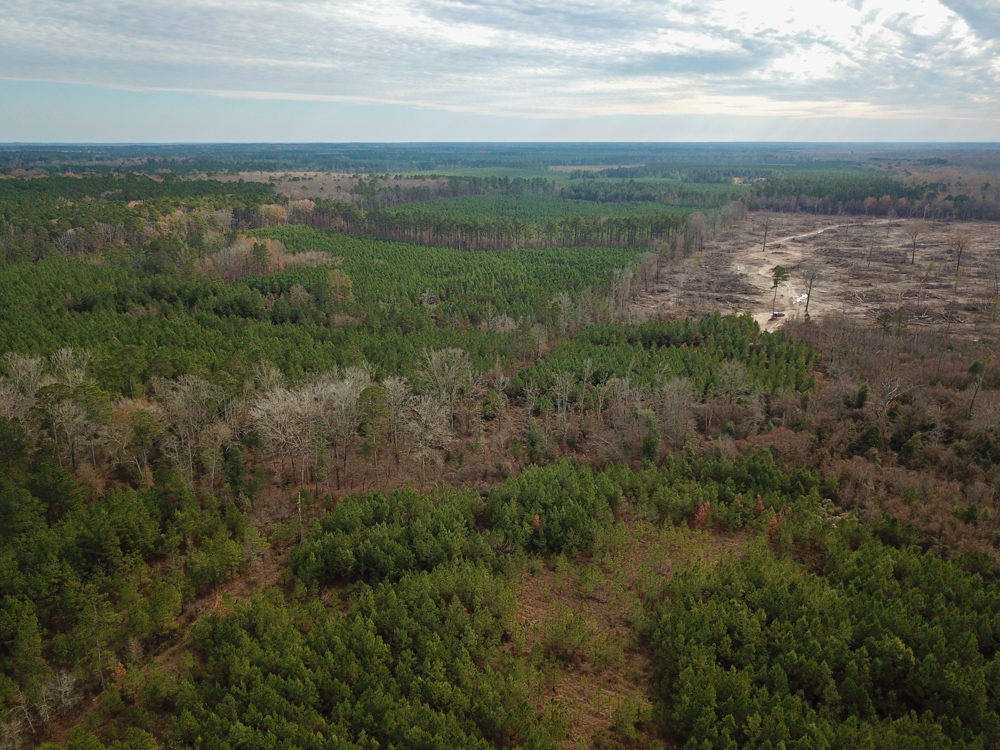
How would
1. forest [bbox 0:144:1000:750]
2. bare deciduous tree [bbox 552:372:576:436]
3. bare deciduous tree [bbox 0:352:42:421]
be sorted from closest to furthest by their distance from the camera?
forest [bbox 0:144:1000:750] → bare deciduous tree [bbox 0:352:42:421] → bare deciduous tree [bbox 552:372:576:436]

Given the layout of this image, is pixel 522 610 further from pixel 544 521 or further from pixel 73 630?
pixel 73 630

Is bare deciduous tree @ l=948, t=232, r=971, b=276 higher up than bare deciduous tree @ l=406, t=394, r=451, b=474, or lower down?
higher up

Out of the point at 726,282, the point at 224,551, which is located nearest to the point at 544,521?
the point at 224,551

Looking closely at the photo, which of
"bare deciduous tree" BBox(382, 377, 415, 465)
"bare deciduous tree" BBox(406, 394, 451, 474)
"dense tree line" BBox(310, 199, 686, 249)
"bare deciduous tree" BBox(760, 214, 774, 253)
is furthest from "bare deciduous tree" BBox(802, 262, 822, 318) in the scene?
"bare deciduous tree" BBox(382, 377, 415, 465)

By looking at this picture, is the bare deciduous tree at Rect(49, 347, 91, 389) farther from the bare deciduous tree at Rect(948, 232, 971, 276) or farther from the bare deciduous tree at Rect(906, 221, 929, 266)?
the bare deciduous tree at Rect(906, 221, 929, 266)

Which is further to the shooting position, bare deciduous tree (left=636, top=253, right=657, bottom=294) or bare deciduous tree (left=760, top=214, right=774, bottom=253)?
bare deciduous tree (left=760, top=214, right=774, bottom=253)

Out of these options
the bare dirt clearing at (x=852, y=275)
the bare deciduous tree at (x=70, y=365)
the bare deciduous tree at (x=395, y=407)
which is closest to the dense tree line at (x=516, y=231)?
the bare dirt clearing at (x=852, y=275)
